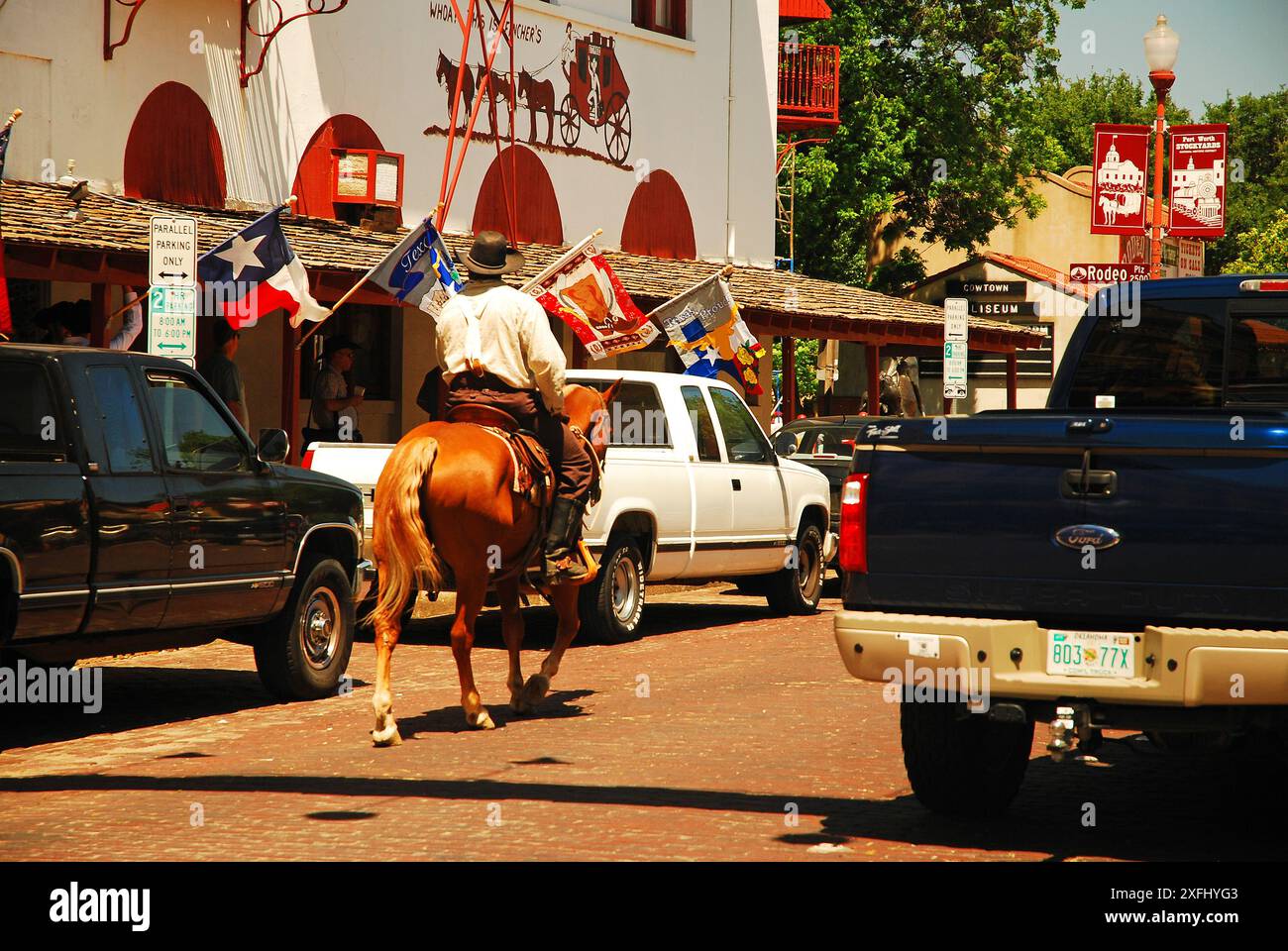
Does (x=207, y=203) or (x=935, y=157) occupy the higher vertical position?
(x=935, y=157)

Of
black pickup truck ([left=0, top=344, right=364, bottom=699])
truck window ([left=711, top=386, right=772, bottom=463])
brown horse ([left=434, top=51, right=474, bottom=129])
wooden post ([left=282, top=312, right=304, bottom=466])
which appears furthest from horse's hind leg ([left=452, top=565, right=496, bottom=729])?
brown horse ([left=434, top=51, right=474, bottom=129])

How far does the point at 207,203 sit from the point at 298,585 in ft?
34.9

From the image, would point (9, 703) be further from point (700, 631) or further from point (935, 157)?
point (935, 157)

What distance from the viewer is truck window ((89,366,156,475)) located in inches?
405

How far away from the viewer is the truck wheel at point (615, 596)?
14695mm

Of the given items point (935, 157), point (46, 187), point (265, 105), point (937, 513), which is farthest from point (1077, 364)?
point (935, 157)

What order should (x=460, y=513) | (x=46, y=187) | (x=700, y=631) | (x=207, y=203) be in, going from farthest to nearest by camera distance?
(x=207, y=203)
(x=46, y=187)
(x=700, y=631)
(x=460, y=513)

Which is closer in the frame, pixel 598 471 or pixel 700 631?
pixel 598 471

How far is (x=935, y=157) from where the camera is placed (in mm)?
48750

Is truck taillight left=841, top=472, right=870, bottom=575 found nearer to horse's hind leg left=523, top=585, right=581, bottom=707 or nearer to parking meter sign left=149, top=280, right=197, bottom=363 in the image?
horse's hind leg left=523, top=585, right=581, bottom=707

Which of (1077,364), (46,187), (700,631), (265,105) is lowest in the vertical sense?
(700,631)

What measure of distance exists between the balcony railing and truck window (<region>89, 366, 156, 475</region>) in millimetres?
30658

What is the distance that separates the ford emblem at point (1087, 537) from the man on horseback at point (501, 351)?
4272 millimetres

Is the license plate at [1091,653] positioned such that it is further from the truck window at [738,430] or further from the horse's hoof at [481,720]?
the truck window at [738,430]
